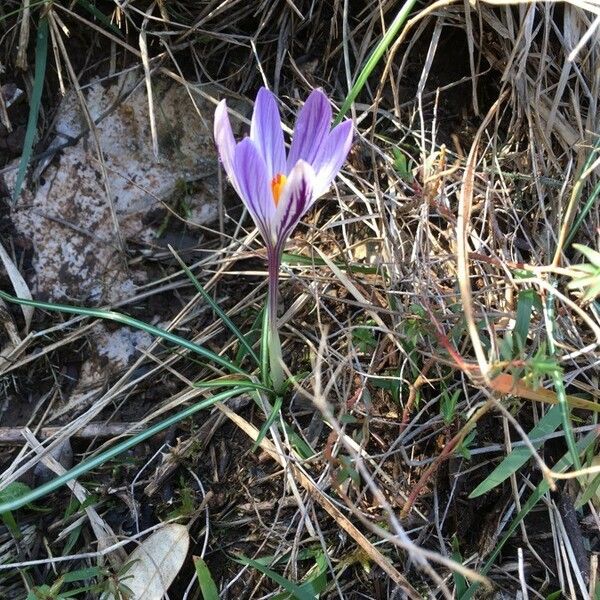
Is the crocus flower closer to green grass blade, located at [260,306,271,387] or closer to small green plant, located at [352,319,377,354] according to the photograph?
green grass blade, located at [260,306,271,387]

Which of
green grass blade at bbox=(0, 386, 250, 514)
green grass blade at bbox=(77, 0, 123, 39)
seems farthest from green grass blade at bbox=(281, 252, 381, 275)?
green grass blade at bbox=(77, 0, 123, 39)

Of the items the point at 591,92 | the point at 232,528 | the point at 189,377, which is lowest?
the point at 232,528

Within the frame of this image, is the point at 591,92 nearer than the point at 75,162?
Yes

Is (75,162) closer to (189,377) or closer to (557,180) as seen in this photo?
(189,377)

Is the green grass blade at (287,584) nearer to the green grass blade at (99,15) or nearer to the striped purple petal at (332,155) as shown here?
the striped purple petal at (332,155)

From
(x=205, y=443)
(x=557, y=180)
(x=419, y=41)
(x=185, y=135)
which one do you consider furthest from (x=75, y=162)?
(x=557, y=180)

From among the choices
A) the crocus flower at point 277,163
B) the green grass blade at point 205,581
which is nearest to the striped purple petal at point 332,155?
the crocus flower at point 277,163

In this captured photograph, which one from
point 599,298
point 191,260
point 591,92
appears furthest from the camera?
point 191,260
